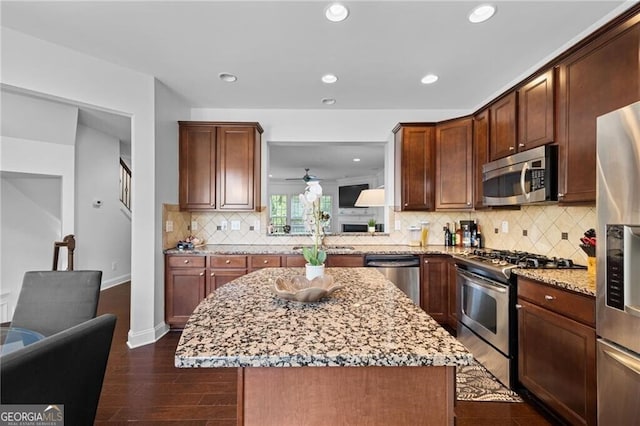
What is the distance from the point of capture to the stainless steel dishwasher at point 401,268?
322cm

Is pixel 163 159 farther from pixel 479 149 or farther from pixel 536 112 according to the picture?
pixel 536 112

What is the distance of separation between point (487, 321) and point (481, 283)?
0.30 m

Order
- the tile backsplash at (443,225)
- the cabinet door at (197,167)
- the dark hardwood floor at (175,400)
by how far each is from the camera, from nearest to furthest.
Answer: the dark hardwood floor at (175,400), the tile backsplash at (443,225), the cabinet door at (197,167)

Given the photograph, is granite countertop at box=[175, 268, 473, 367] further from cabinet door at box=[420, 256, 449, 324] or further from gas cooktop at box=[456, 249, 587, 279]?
cabinet door at box=[420, 256, 449, 324]

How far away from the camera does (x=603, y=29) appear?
1757 mm

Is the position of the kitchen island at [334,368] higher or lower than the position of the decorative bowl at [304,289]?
lower

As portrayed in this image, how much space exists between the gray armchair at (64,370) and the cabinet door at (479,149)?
3297mm

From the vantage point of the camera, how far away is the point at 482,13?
2006 mm

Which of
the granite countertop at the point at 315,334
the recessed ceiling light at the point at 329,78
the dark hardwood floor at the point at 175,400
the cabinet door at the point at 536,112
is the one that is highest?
the recessed ceiling light at the point at 329,78

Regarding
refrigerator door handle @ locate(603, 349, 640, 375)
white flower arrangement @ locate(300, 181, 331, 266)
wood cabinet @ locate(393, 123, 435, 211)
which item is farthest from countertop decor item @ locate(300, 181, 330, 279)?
wood cabinet @ locate(393, 123, 435, 211)

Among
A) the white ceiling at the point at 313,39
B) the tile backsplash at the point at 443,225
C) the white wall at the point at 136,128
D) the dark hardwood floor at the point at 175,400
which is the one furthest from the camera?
the white wall at the point at 136,128

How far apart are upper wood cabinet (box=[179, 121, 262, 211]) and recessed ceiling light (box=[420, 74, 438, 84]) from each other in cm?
193

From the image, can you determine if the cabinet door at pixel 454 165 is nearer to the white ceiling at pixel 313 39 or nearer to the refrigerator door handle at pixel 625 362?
the white ceiling at pixel 313 39

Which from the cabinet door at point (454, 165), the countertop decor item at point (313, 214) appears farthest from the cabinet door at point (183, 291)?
the cabinet door at point (454, 165)
